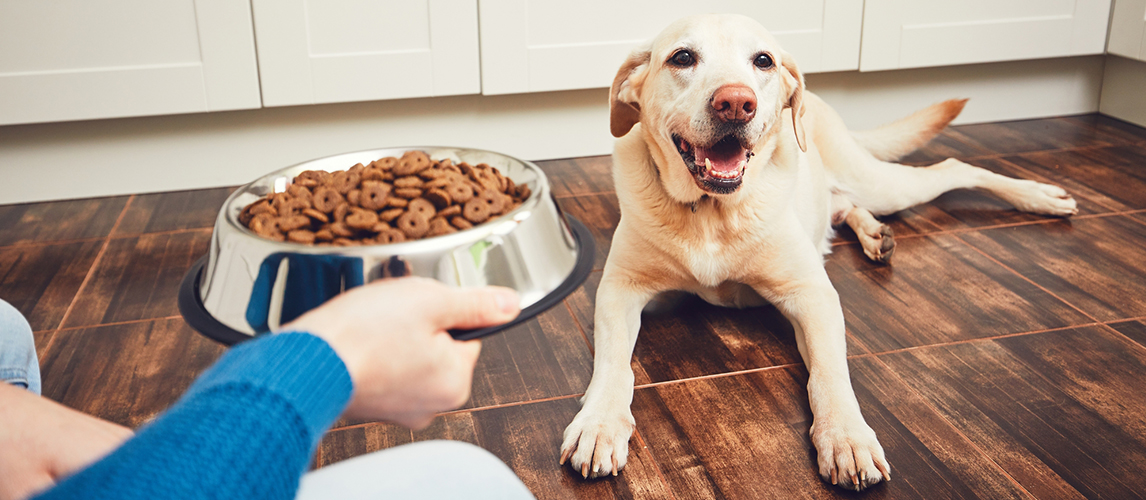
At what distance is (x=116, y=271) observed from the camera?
2.32 meters

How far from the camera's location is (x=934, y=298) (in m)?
2.05

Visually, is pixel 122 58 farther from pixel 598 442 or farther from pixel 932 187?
pixel 932 187

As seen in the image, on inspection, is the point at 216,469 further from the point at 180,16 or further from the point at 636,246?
the point at 180,16

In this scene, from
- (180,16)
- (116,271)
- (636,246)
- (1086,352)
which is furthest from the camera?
(180,16)

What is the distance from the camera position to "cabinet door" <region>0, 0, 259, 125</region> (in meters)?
2.67

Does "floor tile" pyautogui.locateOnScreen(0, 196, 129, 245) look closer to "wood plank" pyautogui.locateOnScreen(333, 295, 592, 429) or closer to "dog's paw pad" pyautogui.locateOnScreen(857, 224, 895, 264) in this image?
"wood plank" pyautogui.locateOnScreen(333, 295, 592, 429)

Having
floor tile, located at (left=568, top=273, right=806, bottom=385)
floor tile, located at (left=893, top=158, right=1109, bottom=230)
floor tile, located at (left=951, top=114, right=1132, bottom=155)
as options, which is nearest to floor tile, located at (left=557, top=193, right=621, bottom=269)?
floor tile, located at (left=568, top=273, right=806, bottom=385)

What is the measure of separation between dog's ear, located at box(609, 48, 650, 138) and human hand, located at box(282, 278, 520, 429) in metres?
1.30

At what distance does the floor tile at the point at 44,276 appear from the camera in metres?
2.06

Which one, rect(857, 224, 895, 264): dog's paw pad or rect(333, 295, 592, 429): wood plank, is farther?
rect(857, 224, 895, 264): dog's paw pad

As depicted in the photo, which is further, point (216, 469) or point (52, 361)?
point (52, 361)

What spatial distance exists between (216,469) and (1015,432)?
4.84 feet

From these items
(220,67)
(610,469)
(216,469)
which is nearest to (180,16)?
(220,67)

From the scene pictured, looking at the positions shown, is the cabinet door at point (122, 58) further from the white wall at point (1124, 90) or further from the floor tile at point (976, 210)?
the white wall at point (1124, 90)
